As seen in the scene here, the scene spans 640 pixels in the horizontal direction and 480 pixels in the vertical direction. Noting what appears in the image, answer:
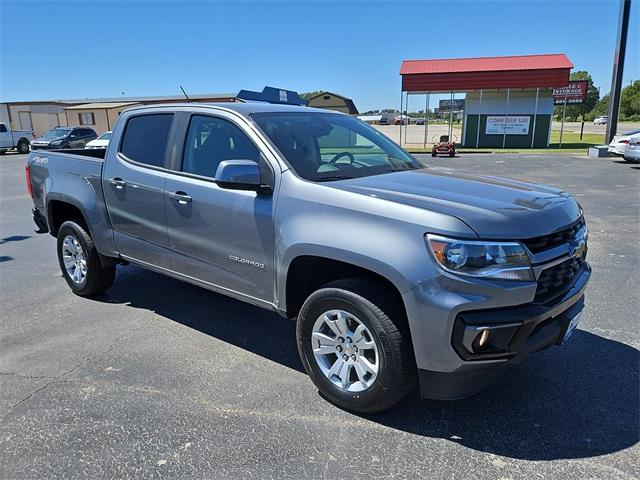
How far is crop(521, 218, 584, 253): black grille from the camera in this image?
2679 millimetres

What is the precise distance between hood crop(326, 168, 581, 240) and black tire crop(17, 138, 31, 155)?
3553 centimetres

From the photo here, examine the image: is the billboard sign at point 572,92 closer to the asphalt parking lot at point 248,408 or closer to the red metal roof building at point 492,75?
the red metal roof building at point 492,75

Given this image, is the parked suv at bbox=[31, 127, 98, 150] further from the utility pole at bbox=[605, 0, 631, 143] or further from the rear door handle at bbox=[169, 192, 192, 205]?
the utility pole at bbox=[605, 0, 631, 143]

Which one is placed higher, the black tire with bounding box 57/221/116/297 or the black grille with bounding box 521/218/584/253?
the black grille with bounding box 521/218/584/253

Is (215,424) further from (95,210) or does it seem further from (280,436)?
(95,210)

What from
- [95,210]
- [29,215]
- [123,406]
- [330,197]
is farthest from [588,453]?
[29,215]

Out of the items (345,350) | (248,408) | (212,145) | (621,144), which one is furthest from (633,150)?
(248,408)

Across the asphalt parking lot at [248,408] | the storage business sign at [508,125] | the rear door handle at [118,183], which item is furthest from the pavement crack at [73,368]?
the storage business sign at [508,125]

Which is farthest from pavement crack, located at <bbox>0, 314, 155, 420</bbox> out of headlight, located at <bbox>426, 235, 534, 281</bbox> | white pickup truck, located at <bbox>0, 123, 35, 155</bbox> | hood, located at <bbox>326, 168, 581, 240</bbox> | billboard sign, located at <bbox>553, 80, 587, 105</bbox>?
billboard sign, located at <bbox>553, 80, 587, 105</bbox>

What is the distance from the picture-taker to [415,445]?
278cm

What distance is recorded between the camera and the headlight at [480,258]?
2.54 m

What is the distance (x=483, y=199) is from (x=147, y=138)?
2.95 metres

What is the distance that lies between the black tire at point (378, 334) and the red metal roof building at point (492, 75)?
29268mm

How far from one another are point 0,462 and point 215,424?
3.79 ft
